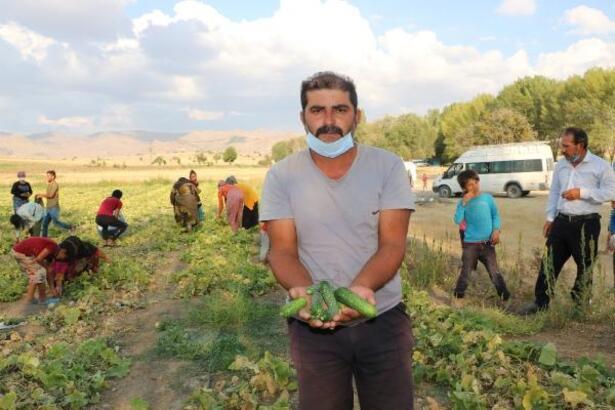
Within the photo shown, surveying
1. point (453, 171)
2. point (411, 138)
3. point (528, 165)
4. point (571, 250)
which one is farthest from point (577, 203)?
point (411, 138)

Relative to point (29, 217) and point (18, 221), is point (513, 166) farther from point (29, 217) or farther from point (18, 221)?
point (18, 221)

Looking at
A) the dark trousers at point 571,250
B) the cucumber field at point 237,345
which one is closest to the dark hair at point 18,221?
the cucumber field at point 237,345

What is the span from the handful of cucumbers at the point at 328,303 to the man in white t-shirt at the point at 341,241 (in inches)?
4.7

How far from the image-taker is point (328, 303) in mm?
2049

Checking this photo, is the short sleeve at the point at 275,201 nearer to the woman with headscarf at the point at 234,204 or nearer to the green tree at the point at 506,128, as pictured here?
the woman with headscarf at the point at 234,204

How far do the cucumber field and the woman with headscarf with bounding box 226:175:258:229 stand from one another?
140 inches

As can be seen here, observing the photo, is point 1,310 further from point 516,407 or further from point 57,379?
point 516,407

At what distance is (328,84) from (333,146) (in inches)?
10.6

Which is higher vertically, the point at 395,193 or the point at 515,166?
the point at 395,193

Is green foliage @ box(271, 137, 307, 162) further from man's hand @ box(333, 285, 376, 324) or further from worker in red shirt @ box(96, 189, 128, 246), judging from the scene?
man's hand @ box(333, 285, 376, 324)

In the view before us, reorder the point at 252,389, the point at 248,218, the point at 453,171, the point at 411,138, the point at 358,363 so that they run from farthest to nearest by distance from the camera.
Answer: the point at 411,138
the point at 453,171
the point at 248,218
the point at 252,389
the point at 358,363

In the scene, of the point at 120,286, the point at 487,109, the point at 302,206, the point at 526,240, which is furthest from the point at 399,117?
the point at 302,206

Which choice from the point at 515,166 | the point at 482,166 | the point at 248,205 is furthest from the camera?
the point at 482,166

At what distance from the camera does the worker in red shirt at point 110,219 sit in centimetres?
1222
